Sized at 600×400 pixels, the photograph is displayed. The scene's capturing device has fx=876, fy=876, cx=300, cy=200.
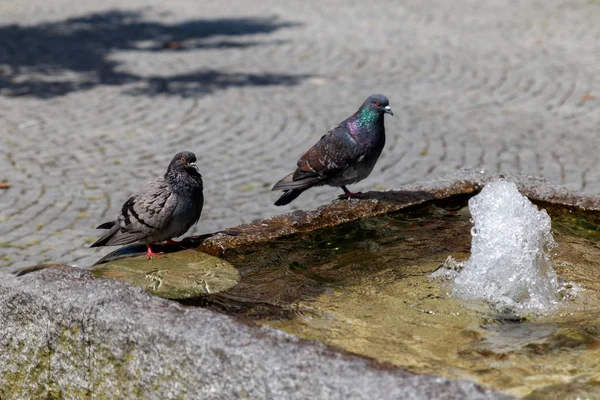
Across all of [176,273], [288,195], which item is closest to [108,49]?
[288,195]

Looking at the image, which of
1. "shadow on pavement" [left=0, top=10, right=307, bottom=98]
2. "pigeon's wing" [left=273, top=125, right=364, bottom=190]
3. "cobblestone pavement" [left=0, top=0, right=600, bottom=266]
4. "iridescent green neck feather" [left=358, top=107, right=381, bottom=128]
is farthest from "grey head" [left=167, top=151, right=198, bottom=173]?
"shadow on pavement" [left=0, top=10, right=307, bottom=98]

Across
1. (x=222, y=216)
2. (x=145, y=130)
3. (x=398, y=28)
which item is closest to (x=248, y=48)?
(x=398, y=28)

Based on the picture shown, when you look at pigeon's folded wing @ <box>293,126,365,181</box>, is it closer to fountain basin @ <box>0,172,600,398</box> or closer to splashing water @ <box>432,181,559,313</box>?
fountain basin @ <box>0,172,600,398</box>

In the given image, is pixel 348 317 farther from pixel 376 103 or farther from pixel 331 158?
pixel 376 103

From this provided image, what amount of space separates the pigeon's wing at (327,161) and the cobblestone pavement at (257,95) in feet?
4.30

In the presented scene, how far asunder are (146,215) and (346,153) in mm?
1364

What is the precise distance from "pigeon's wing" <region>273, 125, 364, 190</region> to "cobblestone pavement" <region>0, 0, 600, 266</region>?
131 cm

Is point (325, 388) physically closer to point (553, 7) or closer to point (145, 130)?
point (145, 130)

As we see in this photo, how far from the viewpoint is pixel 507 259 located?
413 centimetres

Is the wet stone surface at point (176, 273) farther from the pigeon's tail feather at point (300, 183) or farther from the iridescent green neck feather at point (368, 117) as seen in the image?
the iridescent green neck feather at point (368, 117)

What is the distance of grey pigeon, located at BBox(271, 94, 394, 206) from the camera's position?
200 inches

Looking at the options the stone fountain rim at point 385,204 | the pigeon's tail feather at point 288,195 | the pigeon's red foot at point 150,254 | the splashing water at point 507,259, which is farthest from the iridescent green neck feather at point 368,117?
the pigeon's red foot at point 150,254

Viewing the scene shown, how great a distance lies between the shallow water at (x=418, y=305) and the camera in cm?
321

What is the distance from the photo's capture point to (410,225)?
483 centimetres
